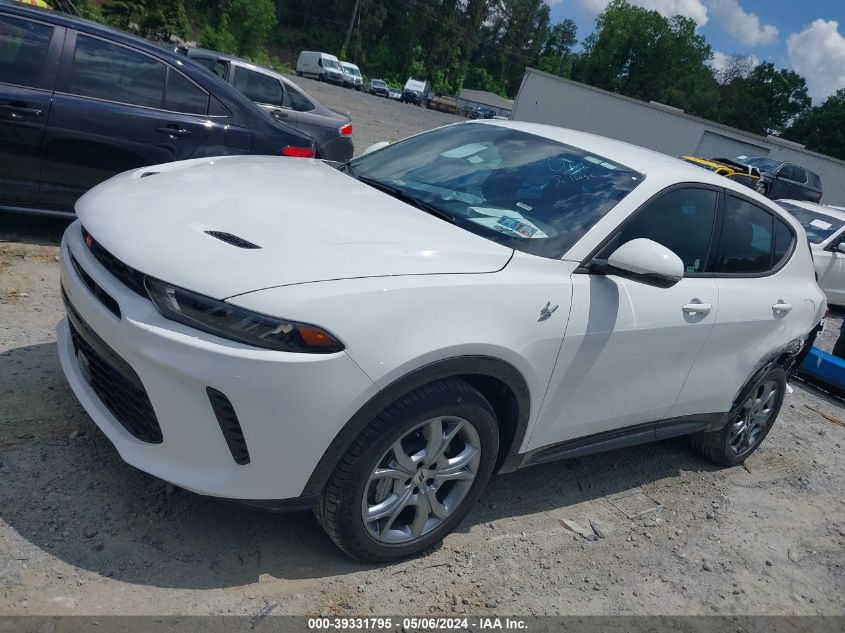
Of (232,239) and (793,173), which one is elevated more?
(793,173)

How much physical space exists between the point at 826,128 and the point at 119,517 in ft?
272

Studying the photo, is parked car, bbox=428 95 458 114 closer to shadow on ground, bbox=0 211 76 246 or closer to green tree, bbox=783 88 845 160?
green tree, bbox=783 88 845 160

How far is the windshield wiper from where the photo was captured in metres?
3.16

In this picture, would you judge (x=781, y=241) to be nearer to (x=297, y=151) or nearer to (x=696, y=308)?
(x=696, y=308)

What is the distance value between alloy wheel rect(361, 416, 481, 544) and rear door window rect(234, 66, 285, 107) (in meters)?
8.08

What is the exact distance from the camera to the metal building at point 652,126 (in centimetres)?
3331

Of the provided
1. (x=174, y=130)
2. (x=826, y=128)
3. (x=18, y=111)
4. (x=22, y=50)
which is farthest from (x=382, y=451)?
(x=826, y=128)

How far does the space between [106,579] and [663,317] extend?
2.53 m

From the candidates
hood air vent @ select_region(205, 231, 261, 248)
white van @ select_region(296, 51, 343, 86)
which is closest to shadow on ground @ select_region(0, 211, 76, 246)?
hood air vent @ select_region(205, 231, 261, 248)

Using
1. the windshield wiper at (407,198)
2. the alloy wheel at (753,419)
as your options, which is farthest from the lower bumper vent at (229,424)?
the alloy wheel at (753,419)

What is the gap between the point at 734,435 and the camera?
4.49m

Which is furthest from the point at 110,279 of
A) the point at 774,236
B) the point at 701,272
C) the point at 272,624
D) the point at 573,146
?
Result: the point at 774,236

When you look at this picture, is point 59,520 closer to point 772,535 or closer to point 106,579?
point 106,579

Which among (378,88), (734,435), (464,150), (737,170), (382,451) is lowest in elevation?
(378,88)
